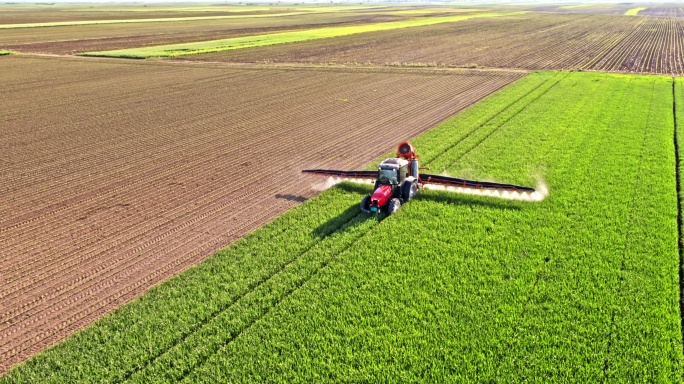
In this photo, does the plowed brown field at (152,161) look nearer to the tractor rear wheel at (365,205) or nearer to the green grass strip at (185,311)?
the green grass strip at (185,311)

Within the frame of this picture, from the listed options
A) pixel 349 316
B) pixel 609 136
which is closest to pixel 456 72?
pixel 609 136

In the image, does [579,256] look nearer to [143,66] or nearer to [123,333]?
[123,333]

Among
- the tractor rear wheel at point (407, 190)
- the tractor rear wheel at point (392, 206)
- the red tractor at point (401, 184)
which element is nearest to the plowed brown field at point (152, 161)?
the red tractor at point (401, 184)

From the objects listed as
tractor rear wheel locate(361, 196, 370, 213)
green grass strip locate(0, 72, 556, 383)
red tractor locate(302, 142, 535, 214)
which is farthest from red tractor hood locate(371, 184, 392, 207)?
green grass strip locate(0, 72, 556, 383)

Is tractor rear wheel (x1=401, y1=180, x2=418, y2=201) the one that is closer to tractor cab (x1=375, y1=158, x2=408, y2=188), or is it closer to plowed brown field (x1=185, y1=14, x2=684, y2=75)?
tractor cab (x1=375, y1=158, x2=408, y2=188)

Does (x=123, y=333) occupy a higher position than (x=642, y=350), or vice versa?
(x=123, y=333)

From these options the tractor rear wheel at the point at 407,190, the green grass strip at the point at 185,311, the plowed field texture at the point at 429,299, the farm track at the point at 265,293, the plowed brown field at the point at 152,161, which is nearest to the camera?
the plowed field texture at the point at 429,299

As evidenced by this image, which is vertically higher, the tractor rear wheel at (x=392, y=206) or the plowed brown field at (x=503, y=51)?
the tractor rear wheel at (x=392, y=206)
